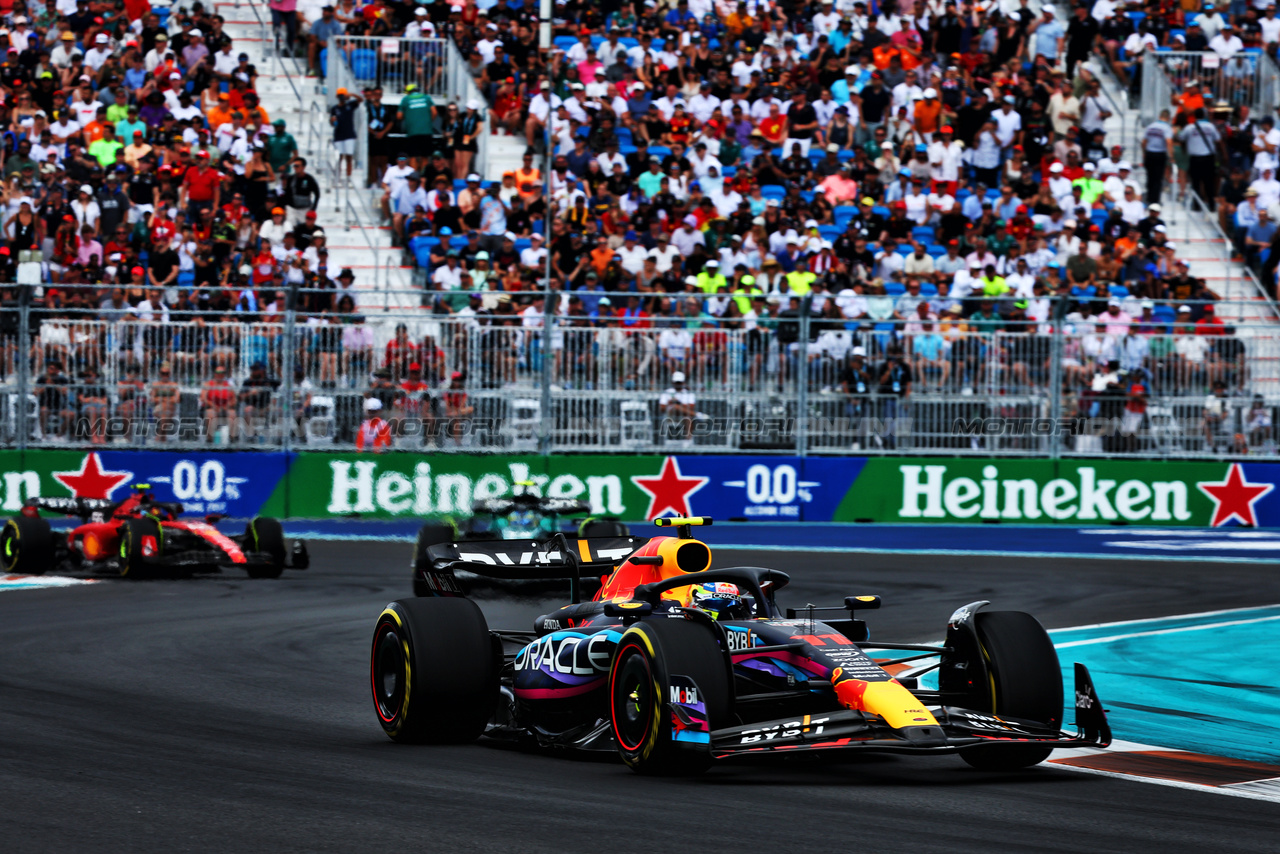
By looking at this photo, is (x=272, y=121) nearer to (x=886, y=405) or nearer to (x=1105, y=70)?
(x=886, y=405)

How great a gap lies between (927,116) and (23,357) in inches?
536

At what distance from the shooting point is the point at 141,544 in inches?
666

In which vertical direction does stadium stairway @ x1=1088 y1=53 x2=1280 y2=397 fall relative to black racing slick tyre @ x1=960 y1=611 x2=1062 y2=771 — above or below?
above

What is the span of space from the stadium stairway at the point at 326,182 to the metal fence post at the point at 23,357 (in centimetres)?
405

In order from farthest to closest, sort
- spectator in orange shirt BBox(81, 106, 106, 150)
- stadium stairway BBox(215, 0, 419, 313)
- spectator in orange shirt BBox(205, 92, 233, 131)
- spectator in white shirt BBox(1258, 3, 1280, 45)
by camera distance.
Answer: spectator in white shirt BBox(1258, 3, 1280, 45)
spectator in orange shirt BBox(205, 92, 233, 131)
spectator in orange shirt BBox(81, 106, 106, 150)
stadium stairway BBox(215, 0, 419, 313)

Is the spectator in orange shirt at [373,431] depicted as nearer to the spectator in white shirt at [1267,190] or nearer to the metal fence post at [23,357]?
the metal fence post at [23,357]

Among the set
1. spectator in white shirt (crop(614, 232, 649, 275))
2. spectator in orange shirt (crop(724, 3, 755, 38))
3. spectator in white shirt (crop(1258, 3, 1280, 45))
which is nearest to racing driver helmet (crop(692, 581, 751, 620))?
spectator in white shirt (crop(614, 232, 649, 275))

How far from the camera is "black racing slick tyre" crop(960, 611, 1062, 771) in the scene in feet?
26.3

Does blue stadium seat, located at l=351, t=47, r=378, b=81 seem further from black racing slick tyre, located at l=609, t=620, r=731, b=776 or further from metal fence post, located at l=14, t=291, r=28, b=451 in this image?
black racing slick tyre, located at l=609, t=620, r=731, b=776

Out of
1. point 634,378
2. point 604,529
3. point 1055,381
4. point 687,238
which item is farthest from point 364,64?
point 604,529

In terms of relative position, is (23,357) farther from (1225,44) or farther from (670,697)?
(1225,44)

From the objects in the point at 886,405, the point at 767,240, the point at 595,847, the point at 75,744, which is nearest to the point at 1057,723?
the point at 595,847

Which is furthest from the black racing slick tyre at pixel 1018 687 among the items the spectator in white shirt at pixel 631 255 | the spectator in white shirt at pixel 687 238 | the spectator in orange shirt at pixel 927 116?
the spectator in orange shirt at pixel 927 116

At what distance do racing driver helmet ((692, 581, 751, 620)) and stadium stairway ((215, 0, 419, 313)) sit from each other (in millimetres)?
15106
